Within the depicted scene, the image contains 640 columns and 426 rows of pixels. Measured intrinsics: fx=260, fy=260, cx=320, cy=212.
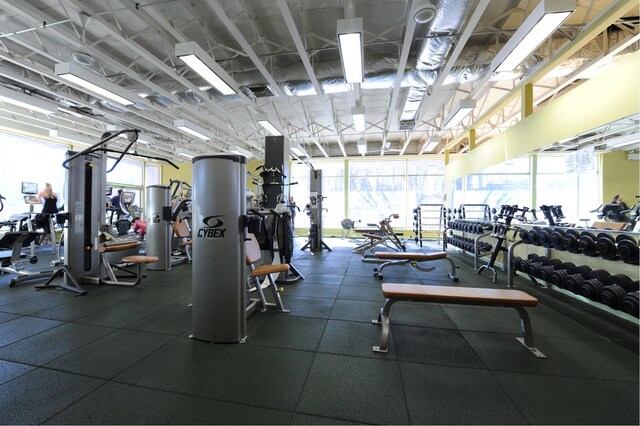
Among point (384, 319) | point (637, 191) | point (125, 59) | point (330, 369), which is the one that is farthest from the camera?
point (125, 59)

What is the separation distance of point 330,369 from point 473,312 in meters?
2.05

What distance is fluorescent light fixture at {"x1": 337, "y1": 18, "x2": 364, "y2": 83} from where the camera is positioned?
3.25 m

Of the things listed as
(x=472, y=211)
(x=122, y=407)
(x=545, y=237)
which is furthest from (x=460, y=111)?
(x=122, y=407)

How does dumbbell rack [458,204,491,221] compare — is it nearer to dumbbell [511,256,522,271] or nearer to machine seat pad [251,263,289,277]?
dumbbell [511,256,522,271]

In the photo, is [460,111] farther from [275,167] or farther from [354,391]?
[354,391]

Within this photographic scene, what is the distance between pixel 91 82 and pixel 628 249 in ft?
25.3

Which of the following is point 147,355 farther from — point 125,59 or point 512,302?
point 125,59

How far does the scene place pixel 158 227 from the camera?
16.7 ft

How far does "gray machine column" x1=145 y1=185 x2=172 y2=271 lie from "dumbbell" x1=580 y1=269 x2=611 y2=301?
6.17 metres

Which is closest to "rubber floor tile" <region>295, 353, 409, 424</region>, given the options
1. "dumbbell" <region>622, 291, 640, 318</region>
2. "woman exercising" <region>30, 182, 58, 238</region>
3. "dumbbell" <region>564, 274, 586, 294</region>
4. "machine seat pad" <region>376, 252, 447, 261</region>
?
"dumbbell" <region>622, 291, 640, 318</region>

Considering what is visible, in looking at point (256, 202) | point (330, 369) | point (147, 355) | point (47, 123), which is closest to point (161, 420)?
point (147, 355)

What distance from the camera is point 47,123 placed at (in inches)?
313

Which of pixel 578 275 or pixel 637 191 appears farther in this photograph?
pixel 637 191

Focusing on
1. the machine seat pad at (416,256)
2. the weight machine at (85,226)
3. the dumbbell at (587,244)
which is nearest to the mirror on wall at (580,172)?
the dumbbell at (587,244)
